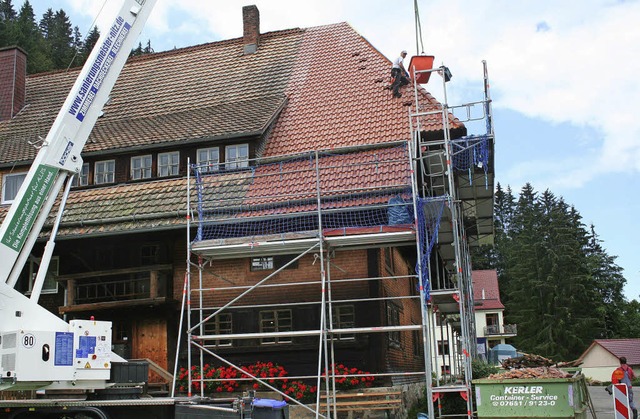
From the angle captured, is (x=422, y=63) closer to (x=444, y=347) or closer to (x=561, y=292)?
(x=444, y=347)

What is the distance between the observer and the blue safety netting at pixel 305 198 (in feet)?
53.9

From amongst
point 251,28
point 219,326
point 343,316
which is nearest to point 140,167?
point 219,326

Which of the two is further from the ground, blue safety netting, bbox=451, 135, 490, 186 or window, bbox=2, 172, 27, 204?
window, bbox=2, 172, 27, 204

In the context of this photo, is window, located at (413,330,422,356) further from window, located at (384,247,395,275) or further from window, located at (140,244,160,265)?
window, located at (140,244,160,265)

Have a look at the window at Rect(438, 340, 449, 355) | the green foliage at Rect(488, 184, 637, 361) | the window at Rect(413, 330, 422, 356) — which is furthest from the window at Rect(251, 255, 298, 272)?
the green foliage at Rect(488, 184, 637, 361)

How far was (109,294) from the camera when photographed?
1956 centimetres

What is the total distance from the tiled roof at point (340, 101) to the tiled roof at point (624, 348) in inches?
1714

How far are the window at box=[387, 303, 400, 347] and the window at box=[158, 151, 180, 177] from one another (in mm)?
7357

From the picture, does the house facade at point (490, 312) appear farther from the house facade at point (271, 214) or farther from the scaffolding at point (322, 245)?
the scaffolding at point (322, 245)

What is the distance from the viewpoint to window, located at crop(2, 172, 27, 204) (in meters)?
21.6

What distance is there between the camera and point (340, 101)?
21672mm

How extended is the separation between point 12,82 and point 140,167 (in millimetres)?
8232

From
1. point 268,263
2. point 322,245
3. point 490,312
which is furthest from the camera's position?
point 490,312

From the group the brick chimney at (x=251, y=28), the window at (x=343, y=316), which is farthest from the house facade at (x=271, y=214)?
the brick chimney at (x=251, y=28)
